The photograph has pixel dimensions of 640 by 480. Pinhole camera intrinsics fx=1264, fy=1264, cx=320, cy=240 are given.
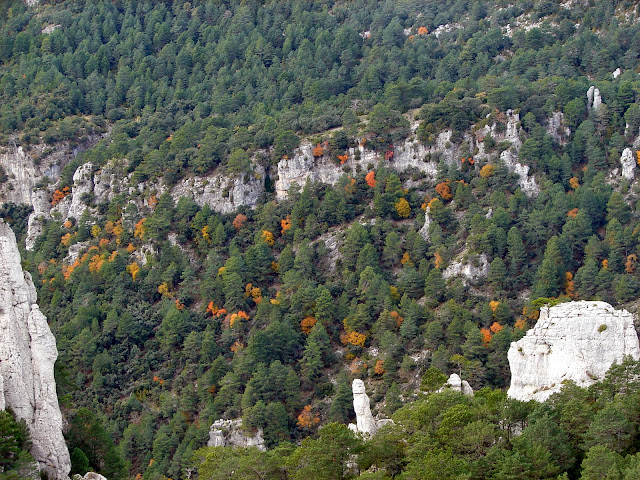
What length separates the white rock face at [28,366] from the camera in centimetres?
5684

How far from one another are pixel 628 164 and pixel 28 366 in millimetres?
73949

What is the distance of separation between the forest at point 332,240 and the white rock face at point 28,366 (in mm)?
5426

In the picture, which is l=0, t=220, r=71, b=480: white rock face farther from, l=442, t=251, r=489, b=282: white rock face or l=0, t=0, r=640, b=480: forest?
l=442, t=251, r=489, b=282: white rock face

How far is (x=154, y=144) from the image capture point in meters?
135

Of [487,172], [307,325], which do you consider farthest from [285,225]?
[487,172]

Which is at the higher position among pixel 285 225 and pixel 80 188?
pixel 80 188

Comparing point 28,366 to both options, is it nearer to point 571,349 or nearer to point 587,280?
point 571,349

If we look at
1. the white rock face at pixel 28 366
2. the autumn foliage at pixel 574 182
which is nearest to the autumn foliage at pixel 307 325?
the autumn foliage at pixel 574 182

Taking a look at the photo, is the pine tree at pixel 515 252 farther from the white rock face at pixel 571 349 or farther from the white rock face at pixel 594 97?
the white rock face at pixel 571 349

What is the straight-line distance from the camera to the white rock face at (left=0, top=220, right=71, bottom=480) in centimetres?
5684

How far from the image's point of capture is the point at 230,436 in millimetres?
97125

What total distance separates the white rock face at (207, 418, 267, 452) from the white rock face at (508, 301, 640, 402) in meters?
25.4

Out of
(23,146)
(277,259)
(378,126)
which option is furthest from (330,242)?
(23,146)

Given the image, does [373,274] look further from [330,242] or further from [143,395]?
[143,395]
